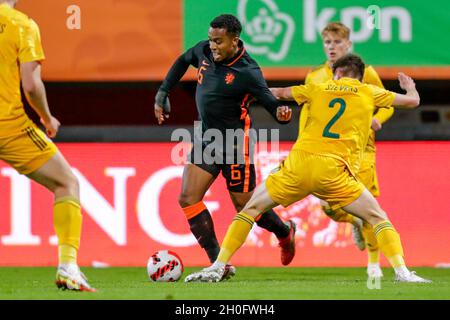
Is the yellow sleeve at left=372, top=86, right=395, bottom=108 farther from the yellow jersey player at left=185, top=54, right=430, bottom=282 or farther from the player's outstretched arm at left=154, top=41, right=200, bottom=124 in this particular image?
the player's outstretched arm at left=154, top=41, right=200, bottom=124

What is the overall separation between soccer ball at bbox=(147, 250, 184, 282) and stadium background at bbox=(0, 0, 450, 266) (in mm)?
2538

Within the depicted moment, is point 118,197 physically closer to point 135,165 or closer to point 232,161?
point 135,165

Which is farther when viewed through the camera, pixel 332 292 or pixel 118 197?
pixel 118 197

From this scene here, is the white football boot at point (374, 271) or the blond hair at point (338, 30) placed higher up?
the blond hair at point (338, 30)

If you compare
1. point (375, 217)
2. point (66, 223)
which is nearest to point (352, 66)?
point (375, 217)

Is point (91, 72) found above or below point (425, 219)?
Result: above

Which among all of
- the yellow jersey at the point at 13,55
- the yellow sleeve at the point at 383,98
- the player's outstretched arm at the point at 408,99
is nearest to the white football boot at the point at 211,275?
the yellow sleeve at the point at 383,98

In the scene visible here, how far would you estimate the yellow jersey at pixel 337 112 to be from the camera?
8703mm

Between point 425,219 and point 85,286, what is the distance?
5.12m

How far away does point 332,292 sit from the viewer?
7.89m

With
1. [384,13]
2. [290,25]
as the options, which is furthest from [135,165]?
[384,13]

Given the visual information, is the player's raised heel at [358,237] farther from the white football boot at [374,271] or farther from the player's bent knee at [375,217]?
the player's bent knee at [375,217]

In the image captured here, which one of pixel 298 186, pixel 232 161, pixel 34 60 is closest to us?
pixel 34 60
